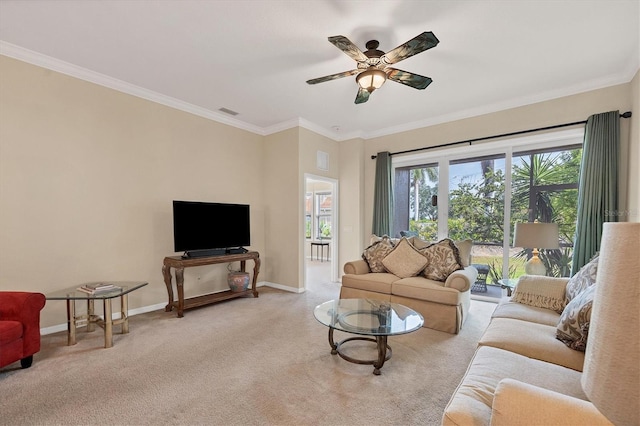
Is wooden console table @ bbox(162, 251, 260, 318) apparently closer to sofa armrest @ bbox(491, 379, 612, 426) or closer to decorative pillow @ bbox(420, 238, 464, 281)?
decorative pillow @ bbox(420, 238, 464, 281)

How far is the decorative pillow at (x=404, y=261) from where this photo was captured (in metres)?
3.78

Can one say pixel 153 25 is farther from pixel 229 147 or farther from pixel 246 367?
pixel 246 367

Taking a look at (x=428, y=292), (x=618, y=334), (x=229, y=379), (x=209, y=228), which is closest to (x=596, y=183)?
(x=428, y=292)

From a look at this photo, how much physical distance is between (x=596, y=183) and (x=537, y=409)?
3.71m

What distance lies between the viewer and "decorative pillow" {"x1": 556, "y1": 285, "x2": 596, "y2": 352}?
5.33 ft

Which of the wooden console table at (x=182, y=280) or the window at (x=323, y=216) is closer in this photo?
the wooden console table at (x=182, y=280)

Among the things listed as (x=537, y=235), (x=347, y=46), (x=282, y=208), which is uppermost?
(x=347, y=46)

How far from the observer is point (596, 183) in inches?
133

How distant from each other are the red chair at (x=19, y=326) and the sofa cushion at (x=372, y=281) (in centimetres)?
318

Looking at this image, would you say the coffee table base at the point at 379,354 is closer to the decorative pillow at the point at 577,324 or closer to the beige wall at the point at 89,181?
the decorative pillow at the point at 577,324

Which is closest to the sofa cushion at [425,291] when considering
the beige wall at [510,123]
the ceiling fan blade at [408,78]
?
the beige wall at [510,123]

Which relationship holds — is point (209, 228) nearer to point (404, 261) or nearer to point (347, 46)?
point (404, 261)

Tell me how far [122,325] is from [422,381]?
3.14m

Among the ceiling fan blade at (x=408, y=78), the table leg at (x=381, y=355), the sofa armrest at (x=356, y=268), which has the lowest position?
the table leg at (x=381, y=355)
